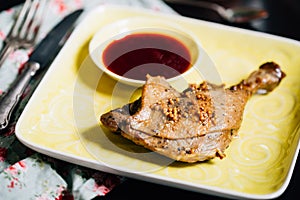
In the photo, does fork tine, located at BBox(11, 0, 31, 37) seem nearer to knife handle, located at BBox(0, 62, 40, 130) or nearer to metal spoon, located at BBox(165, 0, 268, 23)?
knife handle, located at BBox(0, 62, 40, 130)

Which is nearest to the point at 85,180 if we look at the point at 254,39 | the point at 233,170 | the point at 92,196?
the point at 92,196

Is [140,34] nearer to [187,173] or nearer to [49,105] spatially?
[49,105]

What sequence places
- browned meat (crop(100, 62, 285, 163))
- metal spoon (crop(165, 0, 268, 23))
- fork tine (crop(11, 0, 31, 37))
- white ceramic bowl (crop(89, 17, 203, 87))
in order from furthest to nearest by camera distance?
metal spoon (crop(165, 0, 268, 23)), fork tine (crop(11, 0, 31, 37)), white ceramic bowl (crop(89, 17, 203, 87)), browned meat (crop(100, 62, 285, 163))

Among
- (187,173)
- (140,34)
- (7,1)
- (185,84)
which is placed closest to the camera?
(187,173)

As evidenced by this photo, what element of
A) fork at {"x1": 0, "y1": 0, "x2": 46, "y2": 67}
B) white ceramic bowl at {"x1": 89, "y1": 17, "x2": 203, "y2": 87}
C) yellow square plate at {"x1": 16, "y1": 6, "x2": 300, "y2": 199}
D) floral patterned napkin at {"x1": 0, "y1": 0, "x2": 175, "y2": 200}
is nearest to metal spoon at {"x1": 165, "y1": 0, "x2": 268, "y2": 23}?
yellow square plate at {"x1": 16, "y1": 6, "x2": 300, "y2": 199}

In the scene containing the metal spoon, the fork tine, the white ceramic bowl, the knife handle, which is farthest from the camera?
the metal spoon

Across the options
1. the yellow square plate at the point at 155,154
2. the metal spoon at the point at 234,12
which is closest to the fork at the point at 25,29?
the yellow square plate at the point at 155,154
